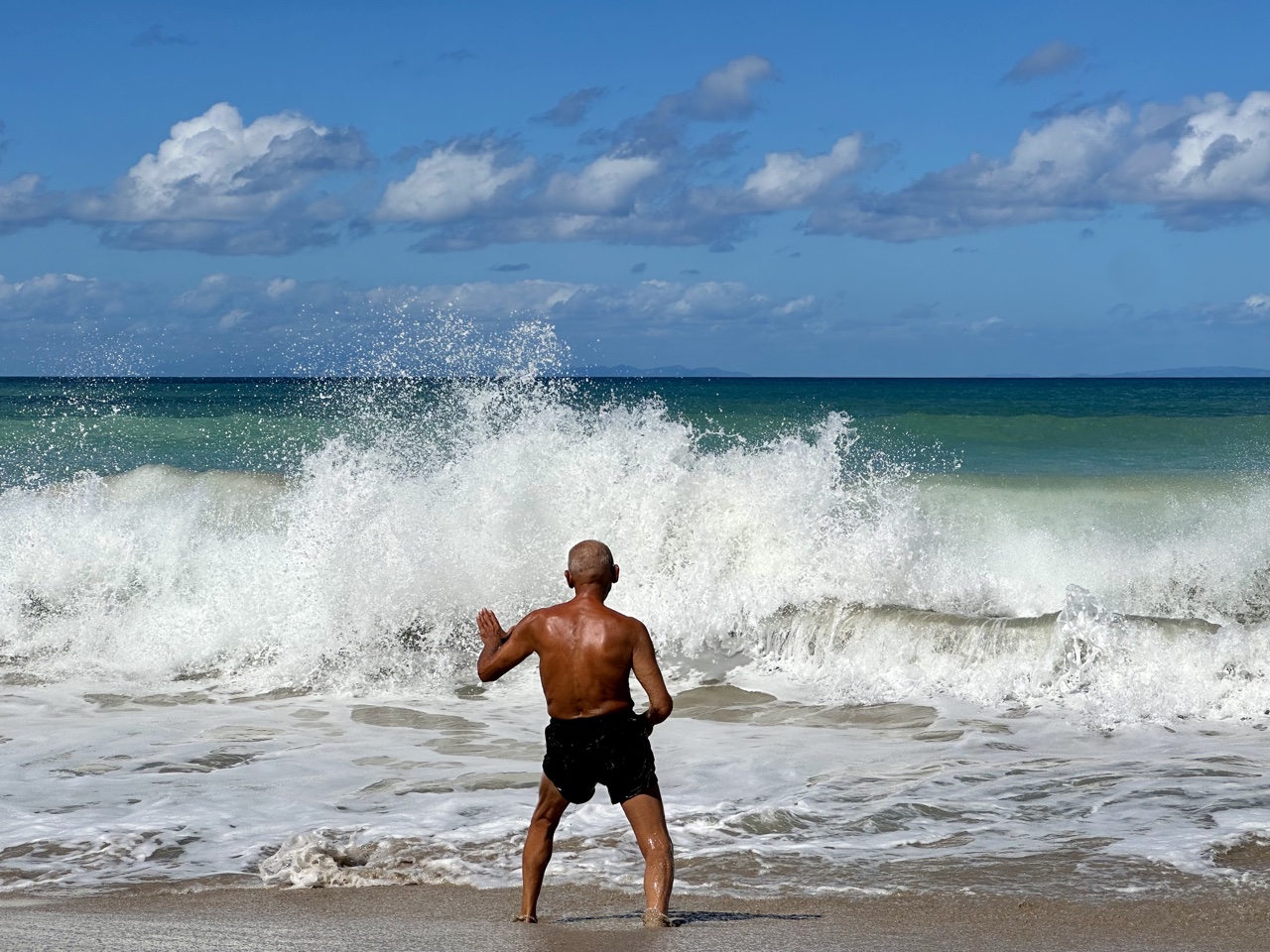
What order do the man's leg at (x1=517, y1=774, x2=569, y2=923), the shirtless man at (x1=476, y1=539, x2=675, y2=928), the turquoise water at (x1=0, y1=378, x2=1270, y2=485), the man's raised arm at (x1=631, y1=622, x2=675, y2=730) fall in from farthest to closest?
the turquoise water at (x1=0, y1=378, x2=1270, y2=485) < the man's leg at (x1=517, y1=774, x2=569, y2=923) < the shirtless man at (x1=476, y1=539, x2=675, y2=928) < the man's raised arm at (x1=631, y1=622, x2=675, y2=730)

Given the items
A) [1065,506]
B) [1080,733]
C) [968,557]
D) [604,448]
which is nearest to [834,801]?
[1080,733]

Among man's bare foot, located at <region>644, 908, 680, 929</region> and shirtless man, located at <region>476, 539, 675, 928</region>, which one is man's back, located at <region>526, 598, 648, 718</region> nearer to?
shirtless man, located at <region>476, 539, 675, 928</region>

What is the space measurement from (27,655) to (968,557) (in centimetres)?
894

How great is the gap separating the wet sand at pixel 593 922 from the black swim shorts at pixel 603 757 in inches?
18.1

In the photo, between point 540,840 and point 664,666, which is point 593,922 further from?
point 664,666

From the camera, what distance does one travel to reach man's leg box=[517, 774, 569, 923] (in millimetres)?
4406

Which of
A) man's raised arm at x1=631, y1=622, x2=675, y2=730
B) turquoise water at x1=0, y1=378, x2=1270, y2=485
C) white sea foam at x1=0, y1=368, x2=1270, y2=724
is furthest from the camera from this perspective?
turquoise water at x1=0, y1=378, x2=1270, y2=485

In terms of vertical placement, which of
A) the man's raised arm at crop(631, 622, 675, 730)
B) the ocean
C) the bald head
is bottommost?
the ocean

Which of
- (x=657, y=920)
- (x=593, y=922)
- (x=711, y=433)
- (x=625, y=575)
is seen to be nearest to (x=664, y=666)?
(x=625, y=575)

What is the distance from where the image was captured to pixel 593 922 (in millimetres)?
4488

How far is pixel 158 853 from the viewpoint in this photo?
19.2ft

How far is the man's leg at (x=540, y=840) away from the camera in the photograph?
4.41 metres

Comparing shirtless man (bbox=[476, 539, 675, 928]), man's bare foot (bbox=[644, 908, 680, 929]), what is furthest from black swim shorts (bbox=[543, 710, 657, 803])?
man's bare foot (bbox=[644, 908, 680, 929])

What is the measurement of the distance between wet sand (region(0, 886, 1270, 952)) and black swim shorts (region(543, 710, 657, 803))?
460 mm
